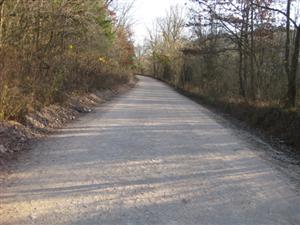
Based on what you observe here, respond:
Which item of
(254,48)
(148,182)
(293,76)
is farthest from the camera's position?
(254,48)

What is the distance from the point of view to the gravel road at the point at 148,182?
4578 millimetres

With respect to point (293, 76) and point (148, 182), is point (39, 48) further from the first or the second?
point (293, 76)

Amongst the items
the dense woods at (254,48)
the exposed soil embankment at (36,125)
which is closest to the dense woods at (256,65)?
the dense woods at (254,48)

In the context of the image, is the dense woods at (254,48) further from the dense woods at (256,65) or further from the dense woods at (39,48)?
the dense woods at (39,48)

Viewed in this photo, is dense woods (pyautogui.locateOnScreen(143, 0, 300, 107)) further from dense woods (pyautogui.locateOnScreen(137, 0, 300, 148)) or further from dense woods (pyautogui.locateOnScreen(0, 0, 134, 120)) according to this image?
dense woods (pyautogui.locateOnScreen(0, 0, 134, 120))

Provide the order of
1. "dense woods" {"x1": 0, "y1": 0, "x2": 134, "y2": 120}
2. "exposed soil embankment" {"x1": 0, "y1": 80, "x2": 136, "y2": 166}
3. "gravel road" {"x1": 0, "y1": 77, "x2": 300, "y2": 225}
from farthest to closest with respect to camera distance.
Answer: "dense woods" {"x1": 0, "y1": 0, "x2": 134, "y2": 120} → "exposed soil embankment" {"x1": 0, "y1": 80, "x2": 136, "y2": 166} → "gravel road" {"x1": 0, "y1": 77, "x2": 300, "y2": 225}

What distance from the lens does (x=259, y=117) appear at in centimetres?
1310

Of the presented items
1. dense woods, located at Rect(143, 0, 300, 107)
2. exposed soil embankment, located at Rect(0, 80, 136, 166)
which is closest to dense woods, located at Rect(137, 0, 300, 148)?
dense woods, located at Rect(143, 0, 300, 107)

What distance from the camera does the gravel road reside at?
4.58 meters

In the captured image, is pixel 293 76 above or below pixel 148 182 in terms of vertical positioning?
above

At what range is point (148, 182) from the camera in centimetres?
589

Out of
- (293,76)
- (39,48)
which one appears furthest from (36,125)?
(293,76)

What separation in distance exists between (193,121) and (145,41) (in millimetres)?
70269

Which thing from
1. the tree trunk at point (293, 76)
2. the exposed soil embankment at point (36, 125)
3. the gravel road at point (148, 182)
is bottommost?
the gravel road at point (148, 182)
